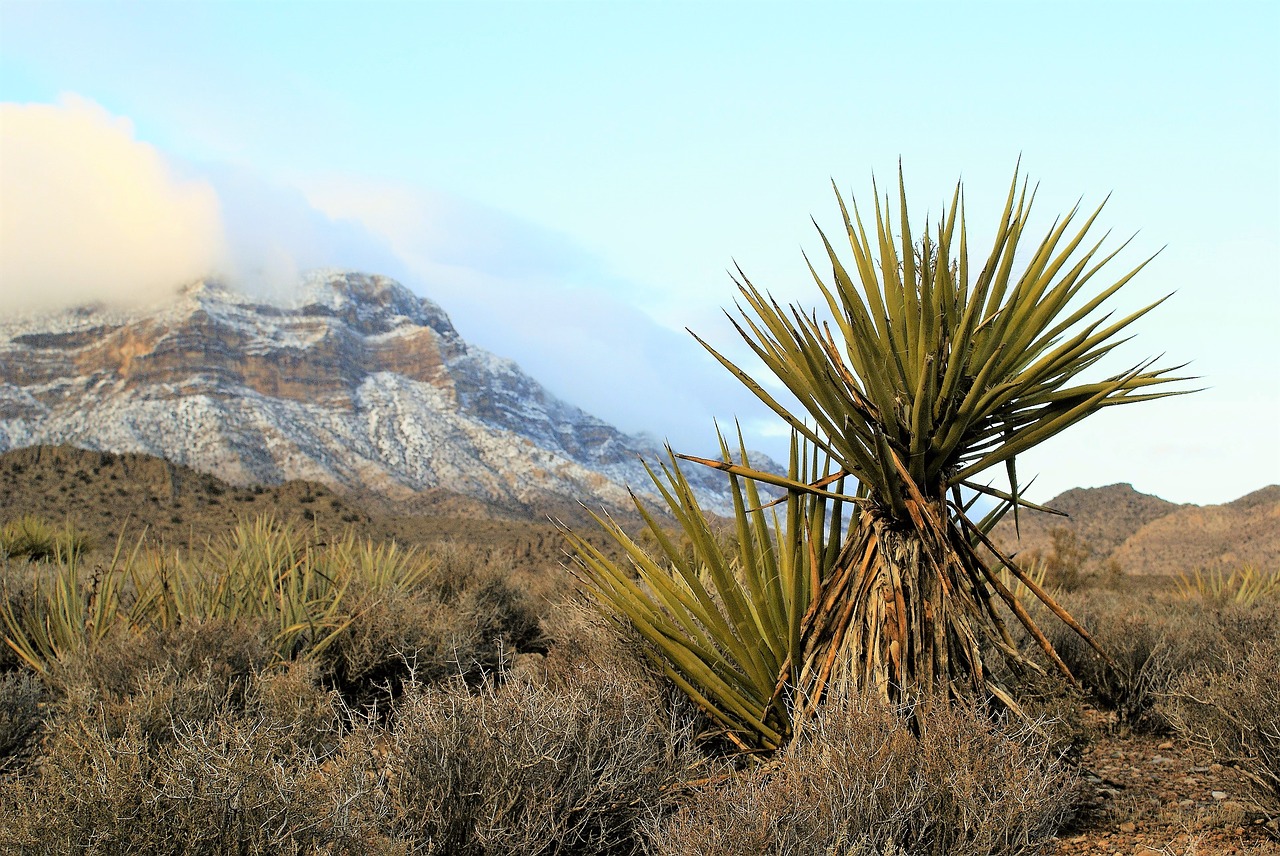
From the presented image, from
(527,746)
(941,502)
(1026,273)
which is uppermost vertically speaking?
(1026,273)

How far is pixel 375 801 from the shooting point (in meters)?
3.09

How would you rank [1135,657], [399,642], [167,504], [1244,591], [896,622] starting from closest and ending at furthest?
[896,622] < [1135,657] < [399,642] < [1244,591] < [167,504]

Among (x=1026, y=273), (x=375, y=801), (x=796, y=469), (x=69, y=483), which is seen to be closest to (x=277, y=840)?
(x=375, y=801)

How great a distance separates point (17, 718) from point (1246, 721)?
693cm

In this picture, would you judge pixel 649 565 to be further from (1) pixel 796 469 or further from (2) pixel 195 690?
(2) pixel 195 690

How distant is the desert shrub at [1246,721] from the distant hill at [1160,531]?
25.3m

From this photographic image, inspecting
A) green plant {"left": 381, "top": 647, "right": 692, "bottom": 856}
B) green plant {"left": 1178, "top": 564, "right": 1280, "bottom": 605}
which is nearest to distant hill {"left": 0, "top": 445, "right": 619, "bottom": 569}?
green plant {"left": 1178, "top": 564, "right": 1280, "bottom": 605}

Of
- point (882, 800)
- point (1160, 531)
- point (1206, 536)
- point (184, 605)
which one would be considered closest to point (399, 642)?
point (184, 605)

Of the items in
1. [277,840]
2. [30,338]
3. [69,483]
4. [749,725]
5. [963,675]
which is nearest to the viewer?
[277,840]

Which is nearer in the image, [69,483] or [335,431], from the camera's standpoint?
[69,483]

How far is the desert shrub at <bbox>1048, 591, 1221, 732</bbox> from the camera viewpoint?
20.2 feet

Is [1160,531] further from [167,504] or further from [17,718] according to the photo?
[17,718]

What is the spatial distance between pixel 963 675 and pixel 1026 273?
1925 mm

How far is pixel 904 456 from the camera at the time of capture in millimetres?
4105
